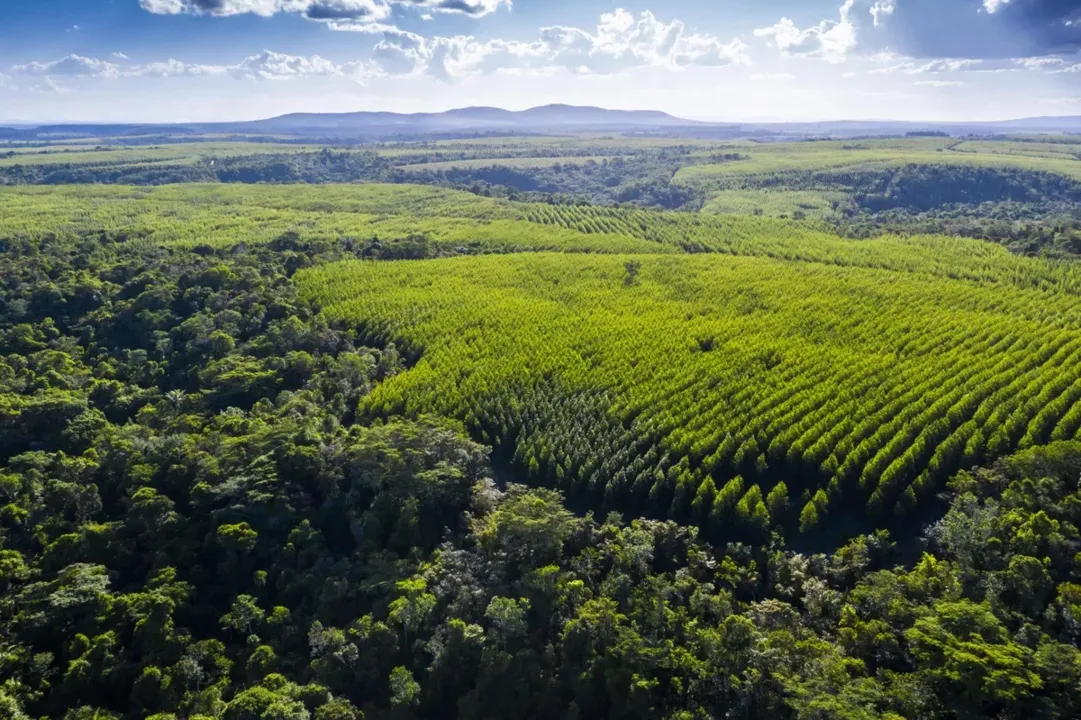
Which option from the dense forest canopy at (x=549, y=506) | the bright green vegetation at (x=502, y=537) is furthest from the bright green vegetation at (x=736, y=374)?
the bright green vegetation at (x=502, y=537)

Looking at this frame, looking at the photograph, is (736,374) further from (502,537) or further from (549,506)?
(502,537)

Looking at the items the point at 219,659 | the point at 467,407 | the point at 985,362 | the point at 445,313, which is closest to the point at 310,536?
the point at 219,659

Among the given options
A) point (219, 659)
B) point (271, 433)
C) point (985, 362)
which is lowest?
point (219, 659)

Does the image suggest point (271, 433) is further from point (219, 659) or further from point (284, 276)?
point (284, 276)

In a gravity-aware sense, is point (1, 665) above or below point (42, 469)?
below

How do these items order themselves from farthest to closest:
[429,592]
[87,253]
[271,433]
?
[87,253], [271,433], [429,592]

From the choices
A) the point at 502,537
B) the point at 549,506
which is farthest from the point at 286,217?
the point at 502,537

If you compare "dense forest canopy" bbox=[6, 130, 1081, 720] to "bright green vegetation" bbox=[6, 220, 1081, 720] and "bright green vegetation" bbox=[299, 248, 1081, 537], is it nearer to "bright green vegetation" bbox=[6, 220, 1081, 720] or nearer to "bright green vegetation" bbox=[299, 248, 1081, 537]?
"bright green vegetation" bbox=[6, 220, 1081, 720]

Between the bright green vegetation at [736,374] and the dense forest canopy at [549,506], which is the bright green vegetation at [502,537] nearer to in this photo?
the dense forest canopy at [549,506]
